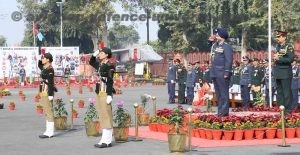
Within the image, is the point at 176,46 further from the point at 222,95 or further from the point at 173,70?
the point at 222,95

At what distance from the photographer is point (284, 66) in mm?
16266

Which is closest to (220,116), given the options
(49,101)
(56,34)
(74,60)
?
(49,101)

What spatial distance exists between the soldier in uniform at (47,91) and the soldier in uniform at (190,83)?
1124 centimetres

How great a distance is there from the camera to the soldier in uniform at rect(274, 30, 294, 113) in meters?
16.0

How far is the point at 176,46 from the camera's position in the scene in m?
62.5

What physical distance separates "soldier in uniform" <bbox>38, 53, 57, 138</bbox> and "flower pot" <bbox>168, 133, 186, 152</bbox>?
407 cm

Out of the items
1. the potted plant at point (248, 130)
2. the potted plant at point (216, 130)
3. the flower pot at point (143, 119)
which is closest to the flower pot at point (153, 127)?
the flower pot at point (143, 119)

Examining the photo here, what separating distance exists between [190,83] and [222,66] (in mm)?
11260

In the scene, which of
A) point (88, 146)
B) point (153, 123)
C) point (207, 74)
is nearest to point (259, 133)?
point (153, 123)

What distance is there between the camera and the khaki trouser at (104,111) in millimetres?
13117

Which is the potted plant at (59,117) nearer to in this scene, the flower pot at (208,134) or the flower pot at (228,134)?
the flower pot at (208,134)

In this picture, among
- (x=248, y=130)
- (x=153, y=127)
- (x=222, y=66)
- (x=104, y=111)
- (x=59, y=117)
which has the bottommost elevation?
(x=153, y=127)

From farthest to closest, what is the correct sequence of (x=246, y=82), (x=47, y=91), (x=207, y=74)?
(x=207, y=74), (x=246, y=82), (x=47, y=91)

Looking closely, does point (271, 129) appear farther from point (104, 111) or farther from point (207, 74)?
point (207, 74)
